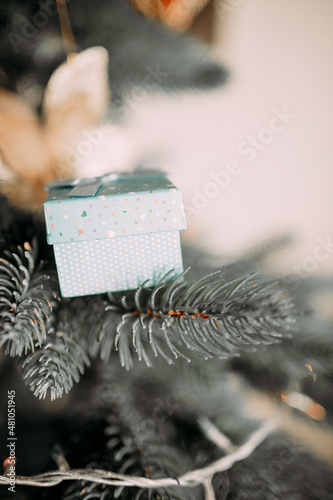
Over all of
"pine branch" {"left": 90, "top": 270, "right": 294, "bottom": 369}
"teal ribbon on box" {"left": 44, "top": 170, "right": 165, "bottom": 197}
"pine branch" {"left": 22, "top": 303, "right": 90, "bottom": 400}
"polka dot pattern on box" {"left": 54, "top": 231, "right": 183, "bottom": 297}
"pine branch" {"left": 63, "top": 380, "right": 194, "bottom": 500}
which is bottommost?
"pine branch" {"left": 63, "top": 380, "right": 194, "bottom": 500}

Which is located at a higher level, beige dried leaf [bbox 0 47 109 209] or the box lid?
beige dried leaf [bbox 0 47 109 209]

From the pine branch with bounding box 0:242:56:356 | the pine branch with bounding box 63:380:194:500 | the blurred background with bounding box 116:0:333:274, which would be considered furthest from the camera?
the blurred background with bounding box 116:0:333:274

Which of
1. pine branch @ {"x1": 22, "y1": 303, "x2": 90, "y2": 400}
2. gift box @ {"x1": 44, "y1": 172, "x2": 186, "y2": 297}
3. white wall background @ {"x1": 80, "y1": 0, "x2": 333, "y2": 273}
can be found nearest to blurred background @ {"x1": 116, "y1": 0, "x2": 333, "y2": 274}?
white wall background @ {"x1": 80, "y1": 0, "x2": 333, "y2": 273}

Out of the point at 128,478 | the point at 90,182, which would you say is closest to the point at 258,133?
the point at 90,182

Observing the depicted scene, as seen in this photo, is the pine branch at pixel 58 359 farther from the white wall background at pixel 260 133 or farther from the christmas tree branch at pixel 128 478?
the white wall background at pixel 260 133

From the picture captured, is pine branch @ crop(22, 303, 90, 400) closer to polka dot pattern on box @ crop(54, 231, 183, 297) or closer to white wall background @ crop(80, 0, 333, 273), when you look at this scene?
polka dot pattern on box @ crop(54, 231, 183, 297)

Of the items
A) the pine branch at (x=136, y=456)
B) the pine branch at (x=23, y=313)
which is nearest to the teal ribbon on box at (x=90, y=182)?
the pine branch at (x=23, y=313)

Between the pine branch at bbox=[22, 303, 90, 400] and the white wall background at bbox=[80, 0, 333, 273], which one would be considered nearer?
the pine branch at bbox=[22, 303, 90, 400]

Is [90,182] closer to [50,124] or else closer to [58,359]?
[50,124]
